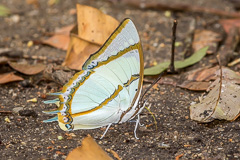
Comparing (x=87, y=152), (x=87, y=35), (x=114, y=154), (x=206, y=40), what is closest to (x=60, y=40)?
(x=87, y=35)

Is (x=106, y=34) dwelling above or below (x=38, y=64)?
above

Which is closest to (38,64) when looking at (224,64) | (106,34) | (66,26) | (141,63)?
(106,34)

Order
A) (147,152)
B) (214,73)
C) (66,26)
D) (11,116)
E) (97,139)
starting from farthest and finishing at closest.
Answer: (66,26) < (214,73) < (11,116) < (97,139) < (147,152)

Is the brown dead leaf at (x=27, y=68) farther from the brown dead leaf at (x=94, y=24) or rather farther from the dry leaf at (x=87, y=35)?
the brown dead leaf at (x=94, y=24)

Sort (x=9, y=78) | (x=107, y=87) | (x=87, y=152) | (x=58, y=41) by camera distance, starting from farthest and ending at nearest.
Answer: (x=58, y=41) → (x=9, y=78) → (x=107, y=87) → (x=87, y=152)

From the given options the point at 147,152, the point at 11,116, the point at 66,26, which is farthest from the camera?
the point at 66,26

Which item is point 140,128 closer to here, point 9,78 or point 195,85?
point 195,85

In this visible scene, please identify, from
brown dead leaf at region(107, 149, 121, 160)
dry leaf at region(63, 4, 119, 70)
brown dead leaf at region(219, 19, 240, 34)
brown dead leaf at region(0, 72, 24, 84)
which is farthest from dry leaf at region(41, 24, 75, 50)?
brown dead leaf at region(107, 149, 121, 160)

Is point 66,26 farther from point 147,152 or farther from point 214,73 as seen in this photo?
point 147,152
